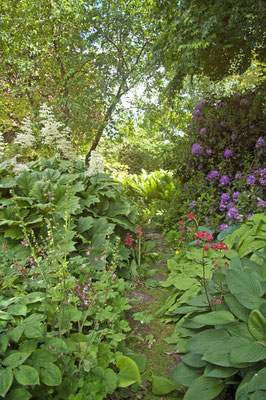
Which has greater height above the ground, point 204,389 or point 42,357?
point 42,357

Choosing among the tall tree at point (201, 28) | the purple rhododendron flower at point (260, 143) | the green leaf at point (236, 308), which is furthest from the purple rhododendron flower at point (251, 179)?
the green leaf at point (236, 308)

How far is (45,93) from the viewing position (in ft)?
25.0

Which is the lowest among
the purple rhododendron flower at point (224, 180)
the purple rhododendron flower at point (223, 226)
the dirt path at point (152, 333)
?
the dirt path at point (152, 333)

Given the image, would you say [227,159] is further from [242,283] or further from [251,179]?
[242,283]

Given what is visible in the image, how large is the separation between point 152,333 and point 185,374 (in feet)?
1.99

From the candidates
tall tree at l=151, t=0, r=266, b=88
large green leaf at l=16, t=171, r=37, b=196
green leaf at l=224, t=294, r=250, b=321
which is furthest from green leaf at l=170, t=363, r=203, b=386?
tall tree at l=151, t=0, r=266, b=88

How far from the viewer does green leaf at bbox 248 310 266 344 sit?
1329mm

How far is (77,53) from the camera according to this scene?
7.61 m

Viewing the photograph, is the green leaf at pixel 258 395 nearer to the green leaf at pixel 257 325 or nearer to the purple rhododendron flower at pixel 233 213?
the green leaf at pixel 257 325

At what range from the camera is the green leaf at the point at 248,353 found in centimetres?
121

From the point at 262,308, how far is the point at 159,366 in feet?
2.36

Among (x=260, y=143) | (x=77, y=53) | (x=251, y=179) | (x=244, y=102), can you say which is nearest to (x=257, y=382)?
(x=251, y=179)

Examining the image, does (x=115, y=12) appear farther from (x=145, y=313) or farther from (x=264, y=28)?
(x=145, y=313)

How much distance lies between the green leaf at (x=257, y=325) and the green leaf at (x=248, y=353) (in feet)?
0.23
